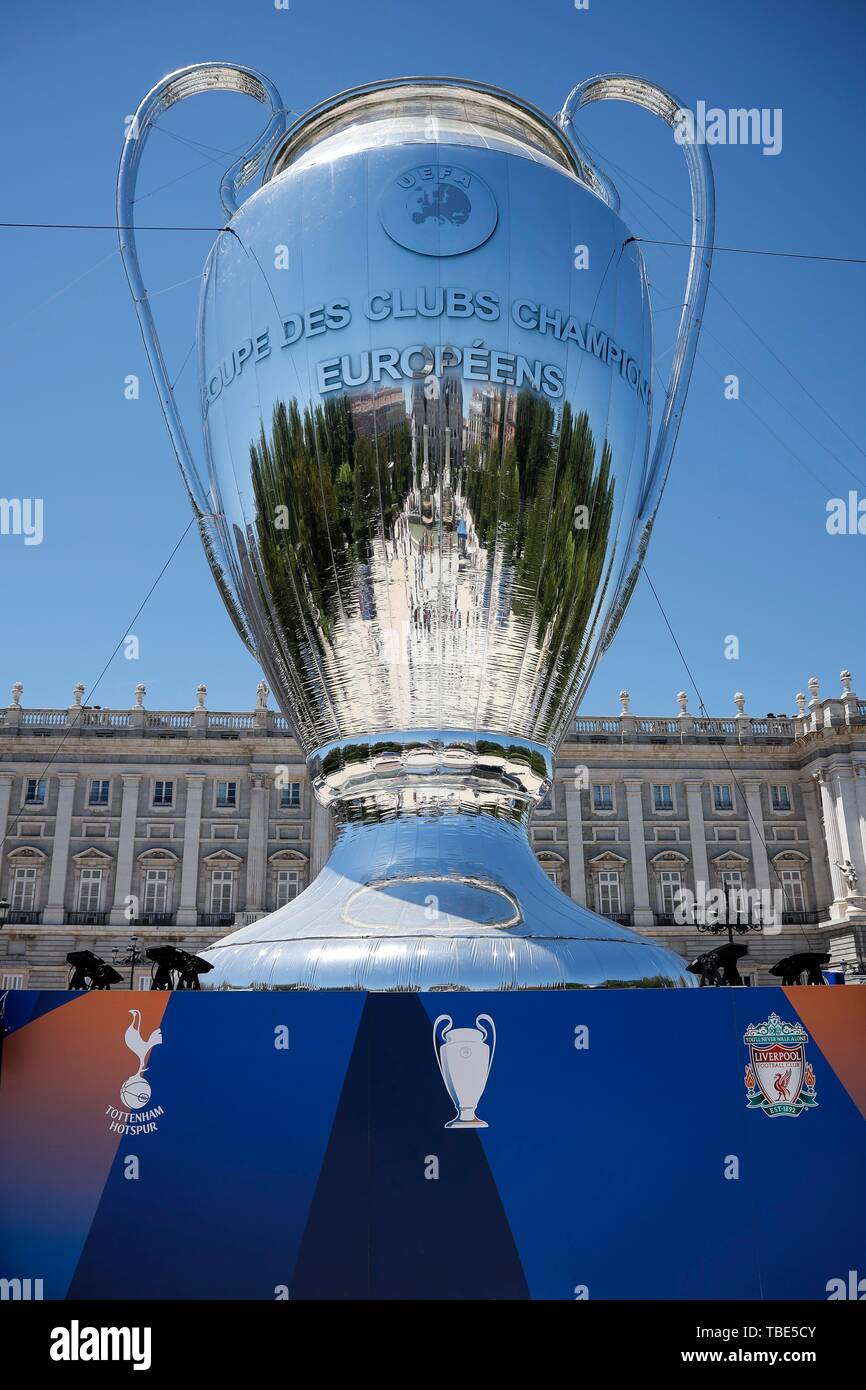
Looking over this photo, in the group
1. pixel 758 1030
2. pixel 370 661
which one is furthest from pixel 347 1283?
pixel 370 661

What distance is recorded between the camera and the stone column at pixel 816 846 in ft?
182

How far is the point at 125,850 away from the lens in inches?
2136

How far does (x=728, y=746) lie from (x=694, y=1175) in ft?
182

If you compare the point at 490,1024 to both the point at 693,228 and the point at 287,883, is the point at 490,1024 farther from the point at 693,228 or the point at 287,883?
the point at 287,883

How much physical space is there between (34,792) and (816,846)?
120 feet

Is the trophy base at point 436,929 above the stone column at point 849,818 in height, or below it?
below

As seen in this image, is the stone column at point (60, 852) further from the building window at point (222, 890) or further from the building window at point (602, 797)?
the building window at point (602, 797)

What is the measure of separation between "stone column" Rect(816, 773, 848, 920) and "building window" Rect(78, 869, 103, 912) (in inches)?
1316

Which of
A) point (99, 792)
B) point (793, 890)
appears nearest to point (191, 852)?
point (99, 792)

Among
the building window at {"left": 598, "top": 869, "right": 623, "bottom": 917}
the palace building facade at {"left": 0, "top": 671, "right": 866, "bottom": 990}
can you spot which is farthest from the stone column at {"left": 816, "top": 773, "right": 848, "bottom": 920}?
the building window at {"left": 598, "top": 869, "right": 623, "bottom": 917}

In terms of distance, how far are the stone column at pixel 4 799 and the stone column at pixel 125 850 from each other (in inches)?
202

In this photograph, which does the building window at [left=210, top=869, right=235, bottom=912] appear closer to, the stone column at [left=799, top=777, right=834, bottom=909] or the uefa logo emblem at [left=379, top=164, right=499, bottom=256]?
the stone column at [left=799, top=777, right=834, bottom=909]

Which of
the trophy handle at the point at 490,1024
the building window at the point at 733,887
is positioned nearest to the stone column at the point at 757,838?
the building window at the point at 733,887

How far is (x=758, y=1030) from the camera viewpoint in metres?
4.88
